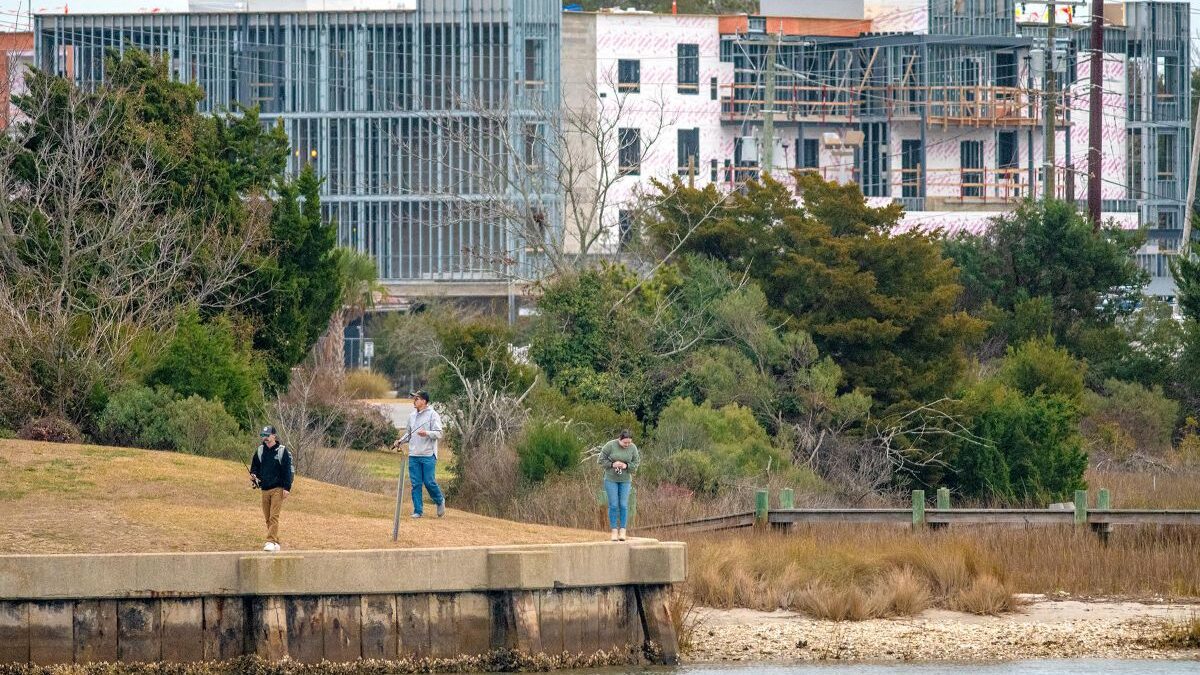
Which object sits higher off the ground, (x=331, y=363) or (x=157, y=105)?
(x=157, y=105)

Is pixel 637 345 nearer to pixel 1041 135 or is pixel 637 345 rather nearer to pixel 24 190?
pixel 24 190

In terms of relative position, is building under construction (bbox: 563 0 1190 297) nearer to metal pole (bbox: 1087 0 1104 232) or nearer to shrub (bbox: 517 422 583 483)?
metal pole (bbox: 1087 0 1104 232)

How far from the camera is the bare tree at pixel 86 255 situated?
33938 millimetres

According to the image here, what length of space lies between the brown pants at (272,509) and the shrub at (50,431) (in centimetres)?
945

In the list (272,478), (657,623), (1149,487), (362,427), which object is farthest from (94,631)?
(1149,487)

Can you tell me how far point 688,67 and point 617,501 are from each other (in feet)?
197

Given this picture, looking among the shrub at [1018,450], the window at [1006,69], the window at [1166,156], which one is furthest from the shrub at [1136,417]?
the window at [1166,156]

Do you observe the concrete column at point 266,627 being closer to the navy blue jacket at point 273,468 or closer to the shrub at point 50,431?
the navy blue jacket at point 273,468

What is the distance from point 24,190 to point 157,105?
12.8ft

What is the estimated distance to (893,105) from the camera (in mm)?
83500

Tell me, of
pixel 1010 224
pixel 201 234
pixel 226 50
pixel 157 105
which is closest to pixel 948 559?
pixel 201 234

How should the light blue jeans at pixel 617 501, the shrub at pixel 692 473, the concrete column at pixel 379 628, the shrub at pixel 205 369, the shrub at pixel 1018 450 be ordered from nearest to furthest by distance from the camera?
the concrete column at pixel 379 628
the light blue jeans at pixel 617 501
the shrub at pixel 205 369
the shrub at pixel 692 473
the shrub at pixel 1018 450

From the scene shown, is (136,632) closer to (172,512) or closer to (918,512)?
(172,512)

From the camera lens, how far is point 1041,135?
86.9 metres
